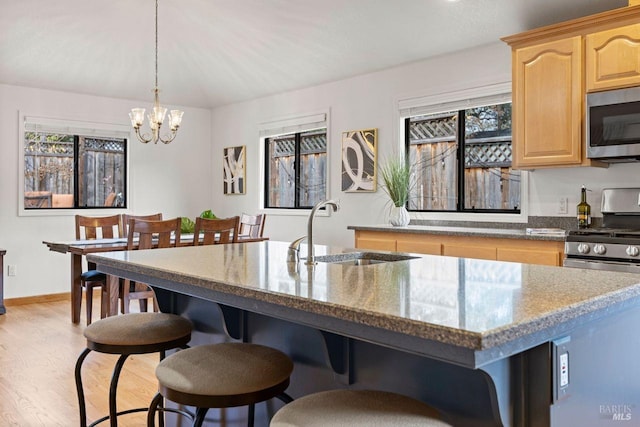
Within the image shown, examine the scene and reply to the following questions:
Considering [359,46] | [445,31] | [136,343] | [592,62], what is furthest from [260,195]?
[136,343]

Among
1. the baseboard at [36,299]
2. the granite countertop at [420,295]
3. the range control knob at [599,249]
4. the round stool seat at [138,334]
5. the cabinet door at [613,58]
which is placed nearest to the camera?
the granite countertop at [420,295]

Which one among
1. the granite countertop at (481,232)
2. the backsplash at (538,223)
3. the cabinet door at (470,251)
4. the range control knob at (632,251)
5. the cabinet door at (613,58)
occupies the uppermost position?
the cabinet door at (613,58)

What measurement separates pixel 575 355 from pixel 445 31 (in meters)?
3.50

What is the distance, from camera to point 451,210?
470cm

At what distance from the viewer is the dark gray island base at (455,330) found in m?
1.06

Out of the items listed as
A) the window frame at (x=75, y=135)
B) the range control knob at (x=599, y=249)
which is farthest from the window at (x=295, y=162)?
the range control knob at (x=599, y=249)

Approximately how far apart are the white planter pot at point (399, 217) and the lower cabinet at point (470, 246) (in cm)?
20

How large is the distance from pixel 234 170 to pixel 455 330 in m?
6.15

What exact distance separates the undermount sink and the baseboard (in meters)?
4.78

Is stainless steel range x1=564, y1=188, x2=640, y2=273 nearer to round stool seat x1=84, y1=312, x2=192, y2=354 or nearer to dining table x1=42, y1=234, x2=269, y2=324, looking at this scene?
round stool seat x1=84, y1=312, x2=192, y2=354

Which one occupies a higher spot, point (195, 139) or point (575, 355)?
point (195, 139)

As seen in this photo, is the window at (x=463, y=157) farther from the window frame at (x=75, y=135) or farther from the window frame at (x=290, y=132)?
the window frame at (x=75, y=135)

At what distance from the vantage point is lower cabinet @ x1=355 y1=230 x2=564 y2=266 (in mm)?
3393

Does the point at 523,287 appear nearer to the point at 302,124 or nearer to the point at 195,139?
the point at 302,124
